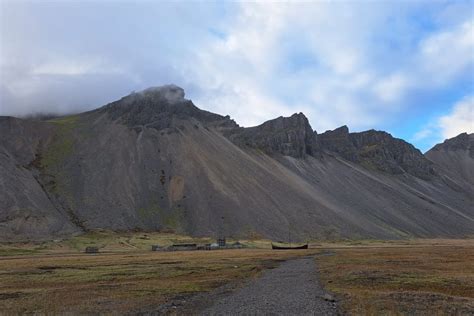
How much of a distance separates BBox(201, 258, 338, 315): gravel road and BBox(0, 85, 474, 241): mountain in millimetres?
87198

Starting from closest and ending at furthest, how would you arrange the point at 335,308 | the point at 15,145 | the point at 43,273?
the point at 335,308 < the point at 43,273 < the point at 15,145

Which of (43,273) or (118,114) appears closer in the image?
(43,273)

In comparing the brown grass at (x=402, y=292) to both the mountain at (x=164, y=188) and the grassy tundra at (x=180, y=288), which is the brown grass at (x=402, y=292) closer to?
the grassy tundra at (x=180, y=288)

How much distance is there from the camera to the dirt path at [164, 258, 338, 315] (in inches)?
995

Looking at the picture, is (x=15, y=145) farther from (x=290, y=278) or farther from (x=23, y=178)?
(x=290, y=278)

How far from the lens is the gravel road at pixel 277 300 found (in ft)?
82.7

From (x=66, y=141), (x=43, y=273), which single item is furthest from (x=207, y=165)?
(x=43, y=273)

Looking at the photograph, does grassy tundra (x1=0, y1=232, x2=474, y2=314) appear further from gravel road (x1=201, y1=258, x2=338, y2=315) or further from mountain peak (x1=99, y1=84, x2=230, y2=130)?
mountain peak (x1=99, y1=84, x2=230, y2=130)

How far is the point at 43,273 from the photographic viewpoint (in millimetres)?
47688

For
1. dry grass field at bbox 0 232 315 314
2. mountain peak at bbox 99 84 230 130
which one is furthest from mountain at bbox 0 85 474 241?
dry grass field at bbox 0 232 315 314

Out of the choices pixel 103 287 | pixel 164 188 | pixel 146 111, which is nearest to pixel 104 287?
pixel 103 287

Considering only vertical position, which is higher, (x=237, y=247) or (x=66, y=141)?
(x=66, y=141)

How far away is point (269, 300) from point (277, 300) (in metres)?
0.51

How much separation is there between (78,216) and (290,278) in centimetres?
9435
